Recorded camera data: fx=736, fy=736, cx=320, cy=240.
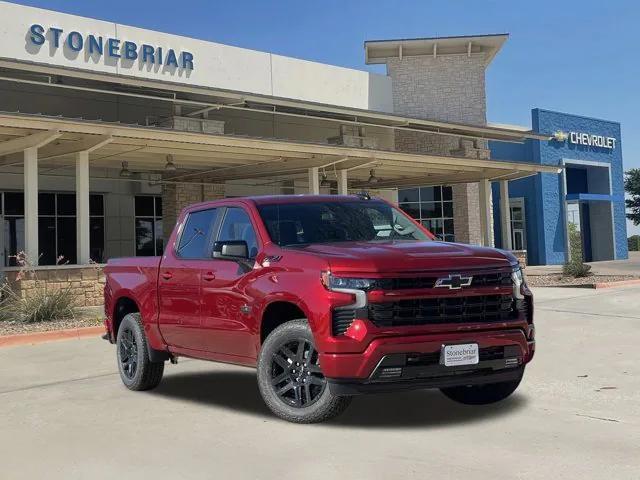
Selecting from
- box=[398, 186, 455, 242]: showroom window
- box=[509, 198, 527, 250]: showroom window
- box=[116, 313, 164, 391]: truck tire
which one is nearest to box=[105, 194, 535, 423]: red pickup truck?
box=[116, 313, 164, 391]: truck tire

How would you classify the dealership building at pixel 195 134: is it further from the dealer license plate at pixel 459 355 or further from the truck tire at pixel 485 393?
the dealer license plate at pixel 459 355

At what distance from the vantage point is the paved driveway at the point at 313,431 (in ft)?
15.5

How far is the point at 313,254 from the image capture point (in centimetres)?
573

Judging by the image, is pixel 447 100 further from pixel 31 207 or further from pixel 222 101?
pixel 31 207

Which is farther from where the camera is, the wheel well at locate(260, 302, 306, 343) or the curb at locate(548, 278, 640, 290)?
the curb at locate(548, 278, 640, 290)

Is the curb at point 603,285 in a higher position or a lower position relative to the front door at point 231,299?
lower

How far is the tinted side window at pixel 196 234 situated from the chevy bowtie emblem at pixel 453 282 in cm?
255

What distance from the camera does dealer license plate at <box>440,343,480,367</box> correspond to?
5406mm

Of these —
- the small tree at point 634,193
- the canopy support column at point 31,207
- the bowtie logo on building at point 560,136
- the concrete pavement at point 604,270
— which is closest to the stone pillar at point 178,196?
the canopy support column at point 31,207

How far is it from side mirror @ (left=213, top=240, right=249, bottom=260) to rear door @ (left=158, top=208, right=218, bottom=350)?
53 cm

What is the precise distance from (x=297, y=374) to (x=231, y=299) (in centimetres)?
98

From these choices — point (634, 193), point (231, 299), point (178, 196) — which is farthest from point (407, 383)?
→ point (634, 193)

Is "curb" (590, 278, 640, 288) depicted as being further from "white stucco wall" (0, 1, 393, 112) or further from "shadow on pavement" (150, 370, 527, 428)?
"shadow on pavement" (150, 370, 527, 428)

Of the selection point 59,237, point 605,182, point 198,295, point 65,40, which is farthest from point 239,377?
point 605,182
